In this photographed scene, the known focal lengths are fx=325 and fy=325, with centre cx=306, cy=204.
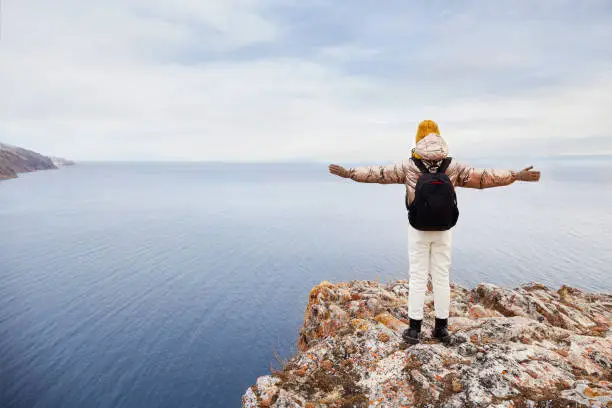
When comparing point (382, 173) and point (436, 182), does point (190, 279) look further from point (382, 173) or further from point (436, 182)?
point (436, 182)

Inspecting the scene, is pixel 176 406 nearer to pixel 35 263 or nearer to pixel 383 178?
pixel 383 178

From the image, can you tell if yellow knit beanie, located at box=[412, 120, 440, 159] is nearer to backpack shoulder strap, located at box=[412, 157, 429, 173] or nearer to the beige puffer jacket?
the beige puffer jacket

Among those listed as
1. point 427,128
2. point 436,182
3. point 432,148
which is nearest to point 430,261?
point 436,182

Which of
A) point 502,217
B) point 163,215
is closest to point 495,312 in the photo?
point 502,217

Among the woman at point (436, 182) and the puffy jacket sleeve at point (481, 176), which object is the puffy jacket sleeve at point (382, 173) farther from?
the puffy jacket sleeve at point (481, 176)

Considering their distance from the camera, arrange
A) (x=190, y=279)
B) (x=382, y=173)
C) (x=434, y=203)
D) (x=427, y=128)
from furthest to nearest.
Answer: (x=190, y=279)
(x=382, y=173)
(x=427, y=128)
(x=434, y=203)

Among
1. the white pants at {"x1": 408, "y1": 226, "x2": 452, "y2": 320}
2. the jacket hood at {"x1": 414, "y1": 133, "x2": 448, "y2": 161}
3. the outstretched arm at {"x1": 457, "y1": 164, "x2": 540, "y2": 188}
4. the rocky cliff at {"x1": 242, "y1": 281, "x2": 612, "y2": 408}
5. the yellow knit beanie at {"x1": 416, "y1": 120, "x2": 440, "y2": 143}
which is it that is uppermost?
the yellow knit beanie at {"x1": 416, "y1": 120, "x2": 440, "y2": 143}

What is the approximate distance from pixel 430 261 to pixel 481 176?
1.69m

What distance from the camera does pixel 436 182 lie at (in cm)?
522

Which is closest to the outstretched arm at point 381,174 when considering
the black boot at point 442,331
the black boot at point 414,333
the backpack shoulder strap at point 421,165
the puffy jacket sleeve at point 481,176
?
the backpack shoulder strap at point 421,165

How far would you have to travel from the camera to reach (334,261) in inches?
1941

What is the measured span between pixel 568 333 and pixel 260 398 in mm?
6784

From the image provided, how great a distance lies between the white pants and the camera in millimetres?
5566

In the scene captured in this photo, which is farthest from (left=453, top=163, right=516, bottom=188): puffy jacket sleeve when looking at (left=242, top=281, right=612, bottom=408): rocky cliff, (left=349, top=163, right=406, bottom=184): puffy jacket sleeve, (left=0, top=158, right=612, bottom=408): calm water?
(left=0, top=158, right=612, bottom=408): calm water
